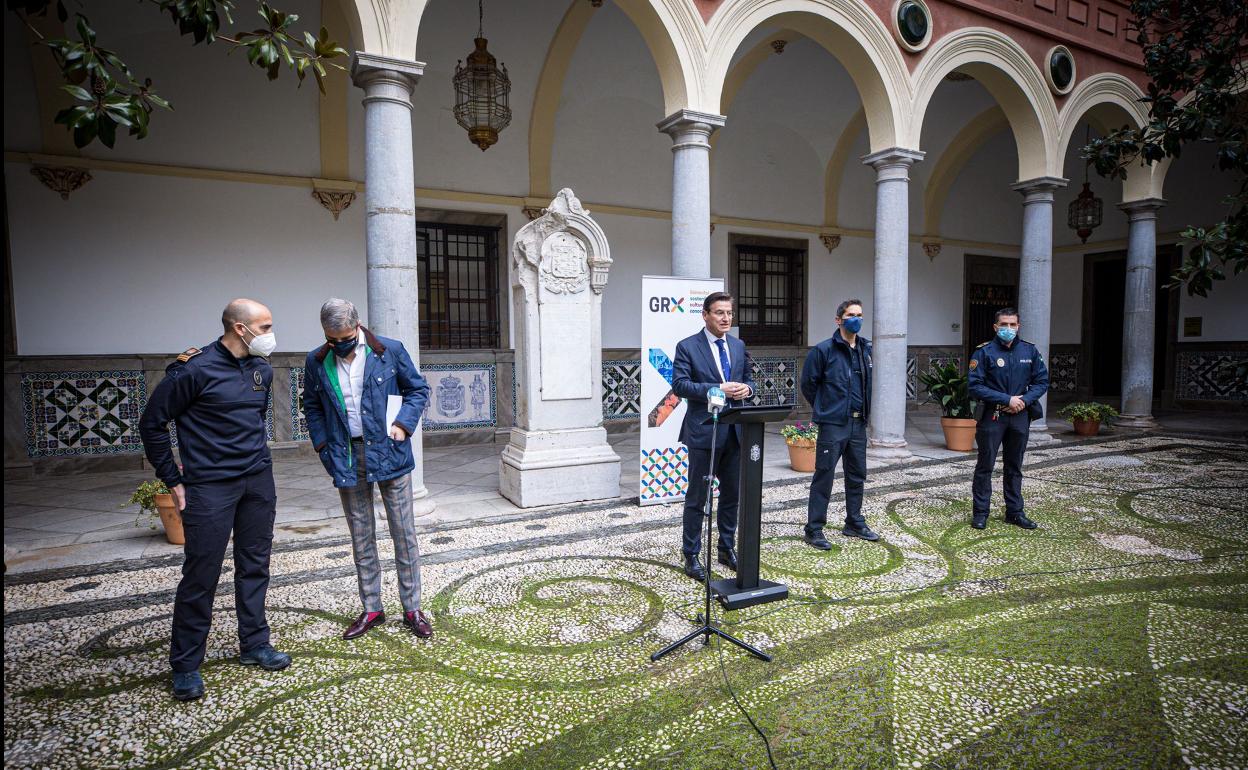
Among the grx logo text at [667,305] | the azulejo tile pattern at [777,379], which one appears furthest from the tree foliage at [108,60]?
the azulejo tile pattern at [777,379]

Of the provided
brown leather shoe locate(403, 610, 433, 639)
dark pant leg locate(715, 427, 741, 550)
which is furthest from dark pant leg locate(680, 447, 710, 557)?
brown leather shoe locate(403, 610, 433, 639)

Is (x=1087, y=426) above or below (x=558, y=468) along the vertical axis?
below

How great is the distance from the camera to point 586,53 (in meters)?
9.94

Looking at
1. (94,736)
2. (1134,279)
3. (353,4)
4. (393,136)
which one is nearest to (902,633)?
(94,736)

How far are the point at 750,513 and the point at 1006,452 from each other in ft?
9.06

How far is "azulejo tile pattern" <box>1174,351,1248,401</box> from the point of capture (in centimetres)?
1265

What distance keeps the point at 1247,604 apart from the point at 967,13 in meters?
7.38

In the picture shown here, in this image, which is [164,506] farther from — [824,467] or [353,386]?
[824,467]

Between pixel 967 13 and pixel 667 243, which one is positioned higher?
pixel 967 13

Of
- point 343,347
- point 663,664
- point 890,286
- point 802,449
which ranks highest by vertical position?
point 890,286

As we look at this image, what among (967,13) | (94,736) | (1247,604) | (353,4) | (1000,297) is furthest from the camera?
(1000,297)

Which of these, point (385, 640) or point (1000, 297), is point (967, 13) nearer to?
point (1000, 297)

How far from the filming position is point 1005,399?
5332 mm

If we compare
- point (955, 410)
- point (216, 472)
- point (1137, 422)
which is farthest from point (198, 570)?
point (1137, 422)
